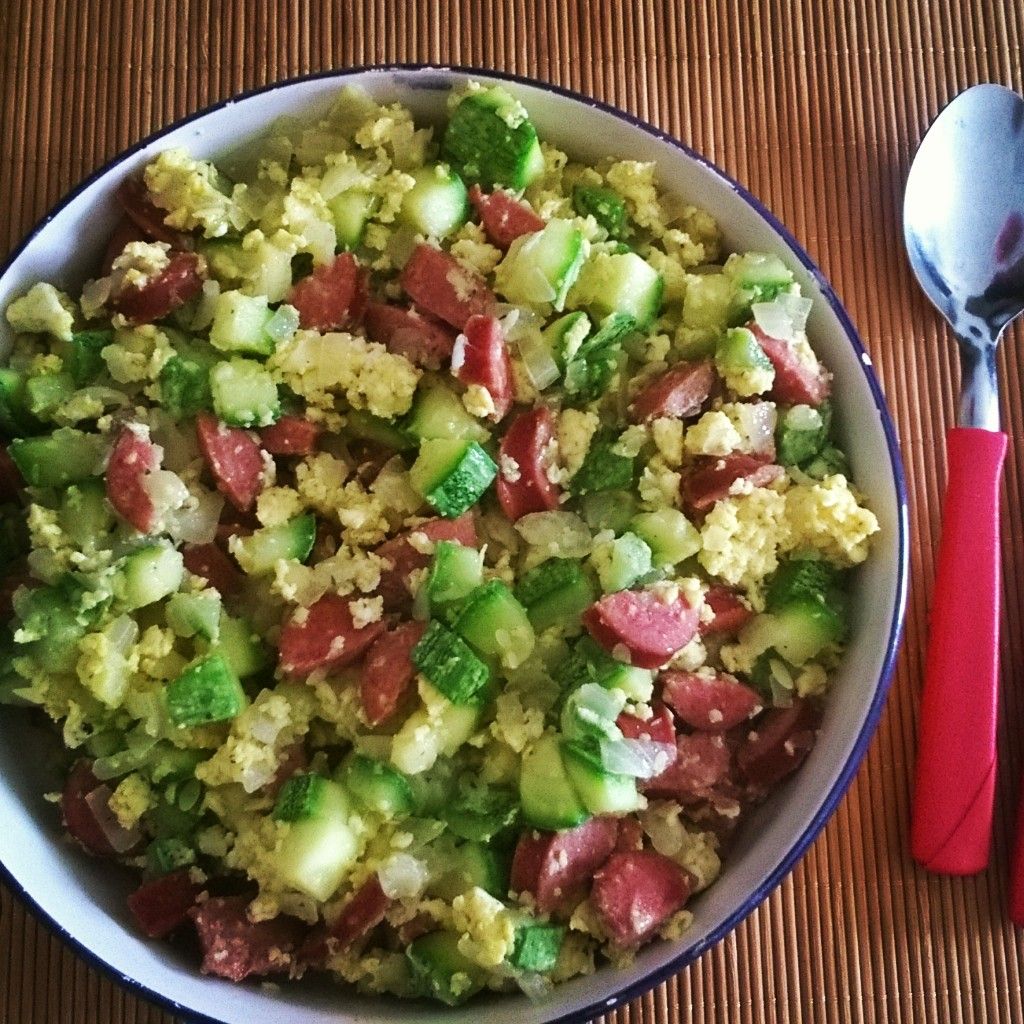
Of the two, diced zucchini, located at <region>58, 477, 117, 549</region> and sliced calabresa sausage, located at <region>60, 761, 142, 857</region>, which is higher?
diced zucchini, located at <region>58, 477, 117, 549</region>

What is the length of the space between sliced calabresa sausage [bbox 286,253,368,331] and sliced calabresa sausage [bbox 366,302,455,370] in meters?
0.03

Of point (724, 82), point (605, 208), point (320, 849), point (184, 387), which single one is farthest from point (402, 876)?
point (724, 82)

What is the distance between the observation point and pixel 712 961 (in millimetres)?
1436

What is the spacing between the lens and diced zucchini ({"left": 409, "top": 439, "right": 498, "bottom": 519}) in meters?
1.28

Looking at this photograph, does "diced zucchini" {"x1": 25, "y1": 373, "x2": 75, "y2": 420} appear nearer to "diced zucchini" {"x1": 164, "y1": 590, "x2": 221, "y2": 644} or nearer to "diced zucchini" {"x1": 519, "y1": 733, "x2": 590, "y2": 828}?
"diced zucchini" {"x1": 164, "y1": 590, "x2": 221, "y2": 644}

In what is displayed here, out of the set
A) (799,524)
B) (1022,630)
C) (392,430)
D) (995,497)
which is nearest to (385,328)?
(392,430)

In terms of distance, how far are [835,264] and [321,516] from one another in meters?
0.85

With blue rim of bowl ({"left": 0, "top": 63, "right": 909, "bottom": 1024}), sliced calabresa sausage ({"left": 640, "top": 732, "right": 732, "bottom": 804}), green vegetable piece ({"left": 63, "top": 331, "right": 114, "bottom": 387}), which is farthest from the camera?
green vegetable piece ({"left": 63, "top": 331, "right": 114, "bottom": 387})

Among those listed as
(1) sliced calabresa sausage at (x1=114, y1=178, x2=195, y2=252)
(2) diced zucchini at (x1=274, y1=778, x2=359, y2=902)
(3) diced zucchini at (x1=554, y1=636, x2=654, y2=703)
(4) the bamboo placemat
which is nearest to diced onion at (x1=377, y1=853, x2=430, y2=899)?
(2) diced zucchini at (x1=274, y1=778, x2=359, y2=902)

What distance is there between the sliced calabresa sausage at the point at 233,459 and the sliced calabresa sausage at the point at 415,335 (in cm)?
22

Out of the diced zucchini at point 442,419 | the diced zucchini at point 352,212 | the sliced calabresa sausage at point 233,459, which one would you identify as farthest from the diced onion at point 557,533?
the diced zucchini at point 352,212

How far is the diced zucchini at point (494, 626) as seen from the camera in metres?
1.25

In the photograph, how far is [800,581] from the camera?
132 cm

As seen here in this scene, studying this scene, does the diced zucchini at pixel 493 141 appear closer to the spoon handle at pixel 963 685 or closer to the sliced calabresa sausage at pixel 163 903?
the spoon handle at pixel 963 685
